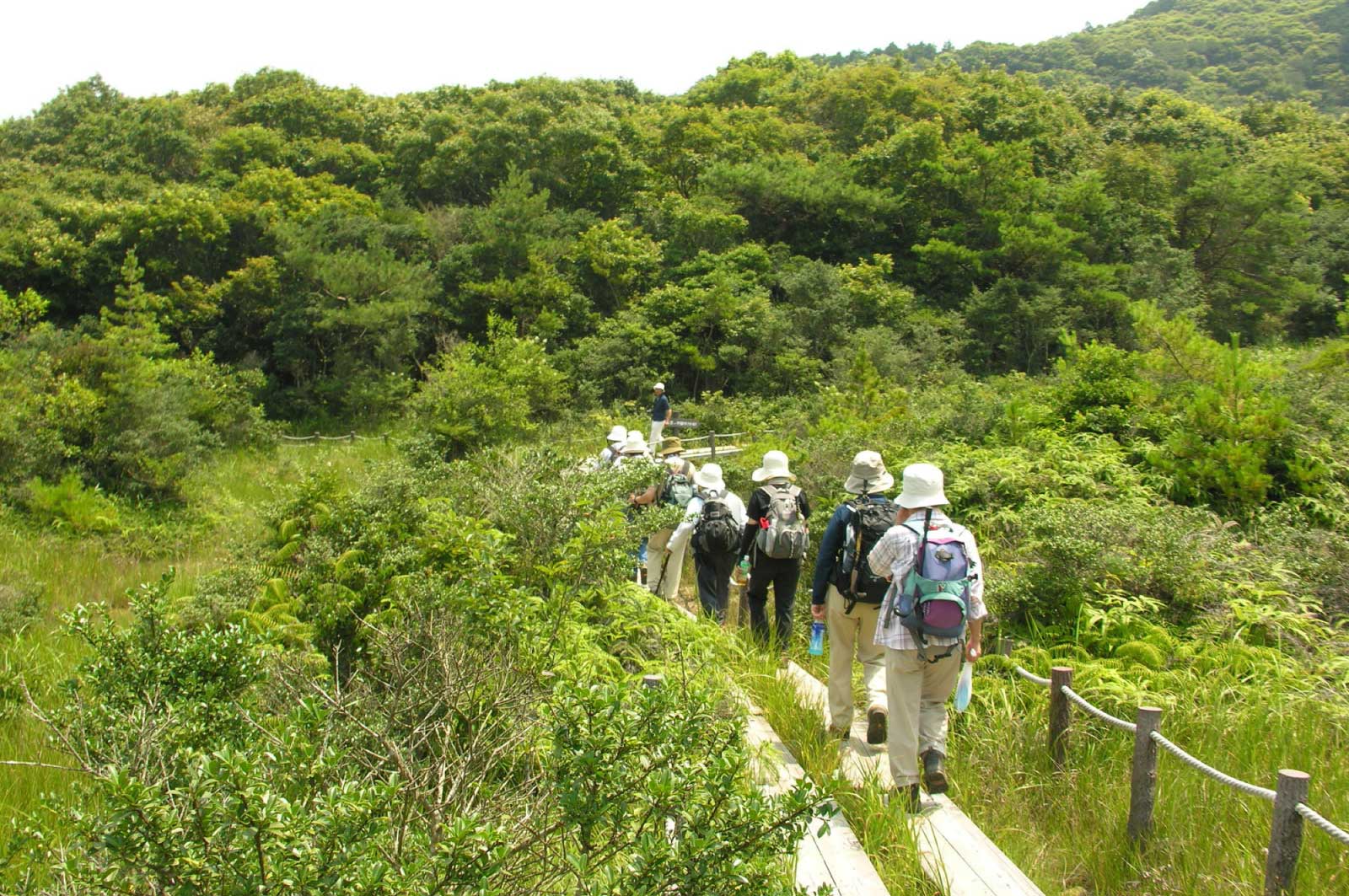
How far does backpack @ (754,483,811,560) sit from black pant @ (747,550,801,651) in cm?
15

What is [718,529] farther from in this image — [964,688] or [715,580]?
[964,688]

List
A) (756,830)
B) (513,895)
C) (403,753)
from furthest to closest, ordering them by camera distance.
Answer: (403,753) < (513,895) < (756,830)

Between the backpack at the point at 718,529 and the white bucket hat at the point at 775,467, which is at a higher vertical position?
the white bucket hat at the point at 775,467

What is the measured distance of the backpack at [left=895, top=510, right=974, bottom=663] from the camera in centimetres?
412

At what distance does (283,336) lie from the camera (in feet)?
85.0

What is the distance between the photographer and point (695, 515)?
6.98m

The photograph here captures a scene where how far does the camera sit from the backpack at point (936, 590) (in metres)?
4.12

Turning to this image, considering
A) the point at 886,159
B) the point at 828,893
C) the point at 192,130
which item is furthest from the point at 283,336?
the point at 828,893

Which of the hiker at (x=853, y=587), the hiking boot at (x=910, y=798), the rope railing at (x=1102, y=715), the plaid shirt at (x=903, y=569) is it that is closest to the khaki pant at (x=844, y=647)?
the hiker at (x=853, y=587)

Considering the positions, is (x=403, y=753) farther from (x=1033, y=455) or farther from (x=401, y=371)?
(x=401, y=371)

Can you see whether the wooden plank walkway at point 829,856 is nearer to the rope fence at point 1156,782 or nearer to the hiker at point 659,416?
the rope fence at point 1156,782

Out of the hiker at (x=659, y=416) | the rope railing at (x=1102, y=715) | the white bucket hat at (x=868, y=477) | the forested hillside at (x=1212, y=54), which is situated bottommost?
the hiker at (x=659, y=416)

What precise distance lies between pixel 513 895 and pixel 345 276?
2560cm

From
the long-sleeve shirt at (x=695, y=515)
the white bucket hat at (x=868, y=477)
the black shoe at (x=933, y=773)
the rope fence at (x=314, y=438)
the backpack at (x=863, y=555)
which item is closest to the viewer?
the black shoe at (x=933, y=773)
